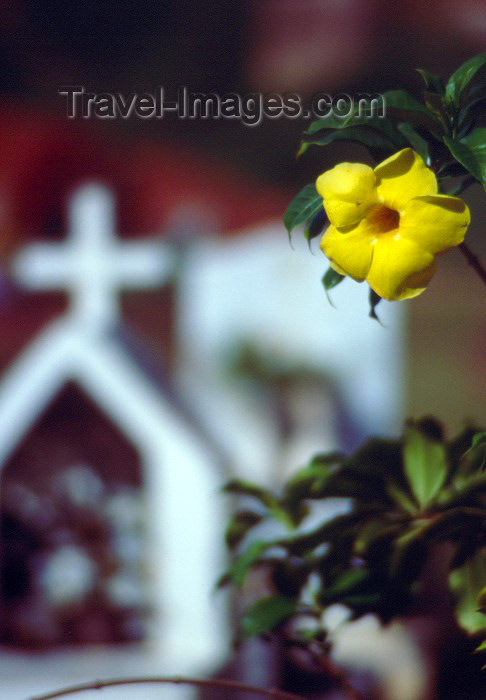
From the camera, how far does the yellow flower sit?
0.36m

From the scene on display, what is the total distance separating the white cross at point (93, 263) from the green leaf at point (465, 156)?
1037 millimetres

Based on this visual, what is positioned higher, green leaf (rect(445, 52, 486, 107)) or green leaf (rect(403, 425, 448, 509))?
green leaf (rect(445, 52, 486, 107))

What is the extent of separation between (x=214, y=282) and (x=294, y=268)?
15cm

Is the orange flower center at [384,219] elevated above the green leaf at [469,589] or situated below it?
above

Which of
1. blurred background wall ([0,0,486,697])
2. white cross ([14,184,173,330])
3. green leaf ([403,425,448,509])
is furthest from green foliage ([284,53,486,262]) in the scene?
white cross ([14,184,173,330])

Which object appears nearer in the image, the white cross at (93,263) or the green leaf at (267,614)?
the green leaf at (267,614)

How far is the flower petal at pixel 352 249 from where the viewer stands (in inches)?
14.6

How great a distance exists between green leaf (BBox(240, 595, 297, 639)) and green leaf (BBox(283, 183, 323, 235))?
0.79 feet

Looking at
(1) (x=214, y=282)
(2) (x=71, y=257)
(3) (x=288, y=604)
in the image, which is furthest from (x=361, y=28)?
(3) (x=288, y=604)

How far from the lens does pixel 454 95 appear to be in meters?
0.39

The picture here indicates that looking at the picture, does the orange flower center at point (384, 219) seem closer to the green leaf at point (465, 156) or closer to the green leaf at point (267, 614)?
the green leaf at point (465, 156)

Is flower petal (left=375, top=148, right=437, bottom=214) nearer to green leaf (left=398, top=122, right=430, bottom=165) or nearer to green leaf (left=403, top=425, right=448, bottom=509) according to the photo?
green leaf (left=398, top=122, right=430, bottom=165)

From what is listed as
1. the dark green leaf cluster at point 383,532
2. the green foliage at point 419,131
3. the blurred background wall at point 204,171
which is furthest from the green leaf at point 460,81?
the blurred background wall at point 204,171

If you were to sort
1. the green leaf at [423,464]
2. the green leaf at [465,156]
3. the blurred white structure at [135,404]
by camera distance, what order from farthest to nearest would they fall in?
the blurred white structure at [135,404], the green leaf at [423,464], the green leaf at [465,156]
